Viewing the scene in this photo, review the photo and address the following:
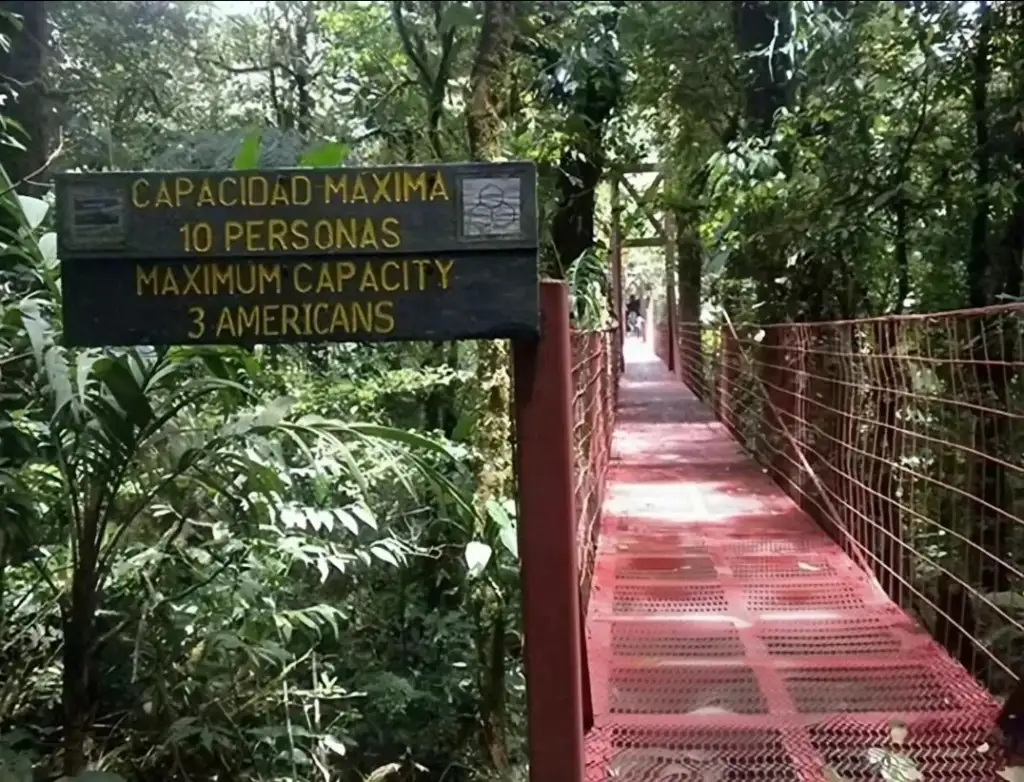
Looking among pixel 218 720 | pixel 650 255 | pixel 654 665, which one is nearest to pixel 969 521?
pixel 654 665

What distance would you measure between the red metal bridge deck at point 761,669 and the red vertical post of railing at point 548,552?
41 cm

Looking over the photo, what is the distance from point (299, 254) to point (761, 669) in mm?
1802

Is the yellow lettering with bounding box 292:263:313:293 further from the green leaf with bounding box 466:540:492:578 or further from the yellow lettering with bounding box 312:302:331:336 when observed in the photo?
the green leaf with bounding box 466:540:492:578

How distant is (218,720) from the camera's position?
2.77 meters

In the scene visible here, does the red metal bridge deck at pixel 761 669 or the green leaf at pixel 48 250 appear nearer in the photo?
the green leaf at pixel 48 250

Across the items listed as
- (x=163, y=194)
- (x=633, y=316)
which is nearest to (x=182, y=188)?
(x=163, y=194)

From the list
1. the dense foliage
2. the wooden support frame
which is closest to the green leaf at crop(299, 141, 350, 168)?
the dense foliage

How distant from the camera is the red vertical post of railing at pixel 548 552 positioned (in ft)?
6.61

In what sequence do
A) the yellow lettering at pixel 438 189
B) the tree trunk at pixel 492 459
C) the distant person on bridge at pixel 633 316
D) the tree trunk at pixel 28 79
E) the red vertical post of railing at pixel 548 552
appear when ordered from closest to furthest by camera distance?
1. the yellow lettering at pixel 438 189
2. the red vertical post of railing at pixel 548 552
3. the tree trunk at pixel 492 459
4. the tree trunk at pixel 28 79
5. the distant person on bridge at pixel 633 316

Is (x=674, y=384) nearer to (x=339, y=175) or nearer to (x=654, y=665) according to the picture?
(x=654, y=665)

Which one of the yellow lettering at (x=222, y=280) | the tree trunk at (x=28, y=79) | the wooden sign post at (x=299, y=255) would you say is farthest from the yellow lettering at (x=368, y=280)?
the tree trunk at (x=28, y=79)

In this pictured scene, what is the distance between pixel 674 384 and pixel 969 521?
44.2 ft

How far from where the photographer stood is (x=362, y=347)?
471 centimetres

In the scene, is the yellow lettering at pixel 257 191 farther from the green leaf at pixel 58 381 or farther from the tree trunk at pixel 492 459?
the tree trunk at pixel 492 459
